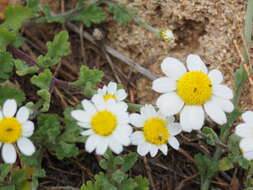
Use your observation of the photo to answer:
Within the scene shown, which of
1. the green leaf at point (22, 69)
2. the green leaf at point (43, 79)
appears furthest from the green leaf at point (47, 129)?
the green leaf at point (22, 69)

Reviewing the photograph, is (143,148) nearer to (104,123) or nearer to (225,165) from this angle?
(104,123)

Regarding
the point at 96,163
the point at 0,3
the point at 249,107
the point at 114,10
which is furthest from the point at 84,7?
the point at 249,107

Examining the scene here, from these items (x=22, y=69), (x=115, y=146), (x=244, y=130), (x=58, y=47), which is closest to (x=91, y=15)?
(x=58, y=47)

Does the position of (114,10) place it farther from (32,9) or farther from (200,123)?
(200,123)

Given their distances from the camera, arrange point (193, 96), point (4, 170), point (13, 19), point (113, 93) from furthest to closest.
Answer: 1. point (13, 19)
2. point (4, 170)
3. point (113, 93)
4. point (193, 96)

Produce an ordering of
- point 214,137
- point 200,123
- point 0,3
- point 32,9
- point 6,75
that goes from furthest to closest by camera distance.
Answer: point 0,3 → point 32,9 → point 6,75 → point 214,137 → point 200,123

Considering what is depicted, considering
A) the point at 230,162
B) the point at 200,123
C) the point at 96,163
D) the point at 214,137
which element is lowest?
the point at 96,163

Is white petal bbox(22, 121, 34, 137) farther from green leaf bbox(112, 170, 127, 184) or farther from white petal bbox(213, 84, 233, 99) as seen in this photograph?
white petal bbox(213, 84, 233, 99)
